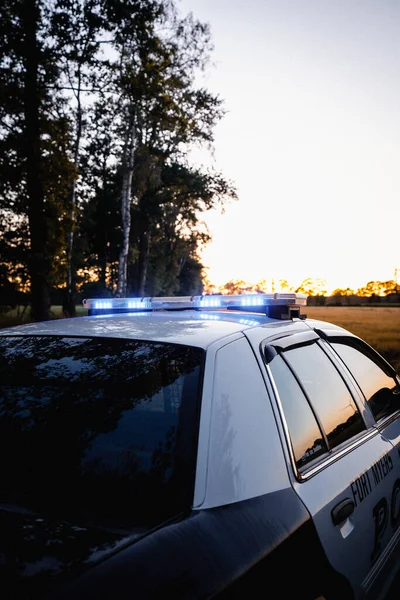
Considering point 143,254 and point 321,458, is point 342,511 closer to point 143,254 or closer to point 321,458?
point 321,458

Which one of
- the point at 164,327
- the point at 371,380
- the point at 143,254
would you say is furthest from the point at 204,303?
the point at 143,254

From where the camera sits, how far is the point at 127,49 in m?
20.3

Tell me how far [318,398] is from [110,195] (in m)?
43.3

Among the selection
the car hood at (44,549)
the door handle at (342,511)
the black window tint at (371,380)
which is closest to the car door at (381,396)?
the black window tint at (371,380)

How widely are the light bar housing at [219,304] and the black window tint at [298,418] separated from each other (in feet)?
1.45

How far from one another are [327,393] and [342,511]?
63 cm

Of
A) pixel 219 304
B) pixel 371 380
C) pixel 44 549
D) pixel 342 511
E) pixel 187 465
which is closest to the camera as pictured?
pixel 44 549

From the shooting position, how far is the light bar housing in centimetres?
253

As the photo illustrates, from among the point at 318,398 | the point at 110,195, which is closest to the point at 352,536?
the point at 318,398

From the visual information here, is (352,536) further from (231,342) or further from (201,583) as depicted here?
(201,583)

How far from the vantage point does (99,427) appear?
1.69 metres

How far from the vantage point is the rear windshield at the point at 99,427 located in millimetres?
1439

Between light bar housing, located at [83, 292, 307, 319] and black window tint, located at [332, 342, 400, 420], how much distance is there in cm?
35

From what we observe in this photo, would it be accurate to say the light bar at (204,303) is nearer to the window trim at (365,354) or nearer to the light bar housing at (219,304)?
the light bar housing at (219,304)
